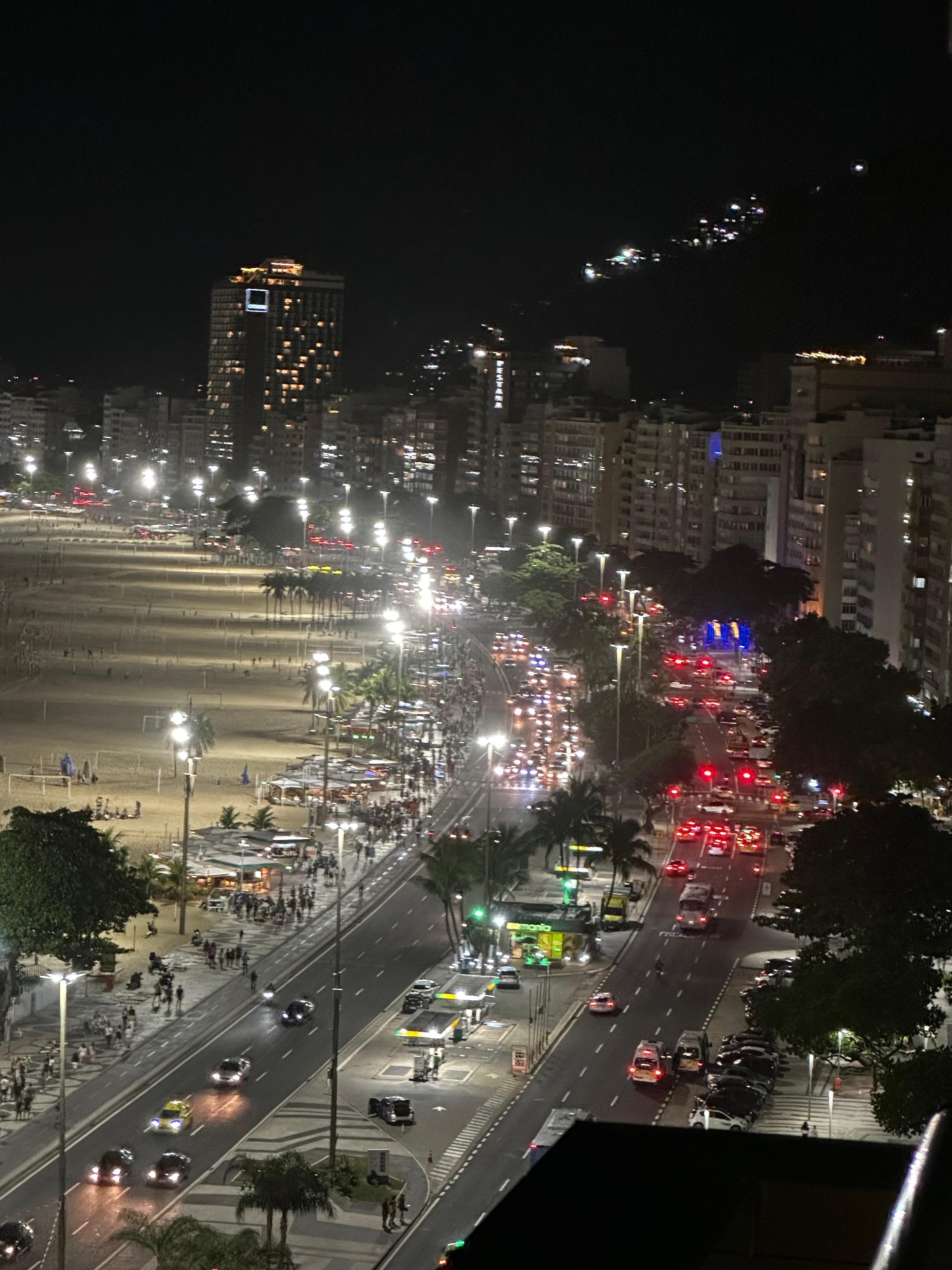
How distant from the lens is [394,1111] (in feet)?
69.8

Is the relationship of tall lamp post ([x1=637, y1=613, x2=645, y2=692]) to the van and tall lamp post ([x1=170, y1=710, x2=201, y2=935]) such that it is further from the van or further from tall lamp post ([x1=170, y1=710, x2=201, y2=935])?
the van

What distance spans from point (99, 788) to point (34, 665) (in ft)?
73.9

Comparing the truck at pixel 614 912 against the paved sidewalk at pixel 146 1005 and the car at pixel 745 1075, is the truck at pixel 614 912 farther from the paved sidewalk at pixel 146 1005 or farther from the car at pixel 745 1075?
the car at pixel 745 1075

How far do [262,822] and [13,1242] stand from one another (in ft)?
67.6

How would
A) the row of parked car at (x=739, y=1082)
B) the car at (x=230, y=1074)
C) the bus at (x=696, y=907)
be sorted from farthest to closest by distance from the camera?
1. the bus at (x=696, y=907)
2. the car at (x=230, y=1074)
3. the row of parked car at (x=739, y=1082)

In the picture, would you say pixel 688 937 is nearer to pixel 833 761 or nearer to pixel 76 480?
pixel 833 761

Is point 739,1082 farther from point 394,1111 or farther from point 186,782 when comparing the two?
point 186,782

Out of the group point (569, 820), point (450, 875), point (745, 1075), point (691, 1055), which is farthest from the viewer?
point (569, 820)

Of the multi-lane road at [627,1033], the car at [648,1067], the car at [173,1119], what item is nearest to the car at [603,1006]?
the multi-lane road at [627,1033]

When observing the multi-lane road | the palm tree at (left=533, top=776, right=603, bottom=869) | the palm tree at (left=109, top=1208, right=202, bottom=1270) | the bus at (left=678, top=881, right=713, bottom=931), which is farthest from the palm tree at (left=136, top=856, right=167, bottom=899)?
the palm tree at (left=109, top=1208, right=202, bottom=1270)

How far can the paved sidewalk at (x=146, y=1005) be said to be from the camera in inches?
894

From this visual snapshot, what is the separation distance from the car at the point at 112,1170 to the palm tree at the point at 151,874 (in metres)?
11.9

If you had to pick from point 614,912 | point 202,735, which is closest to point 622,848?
point 614,912

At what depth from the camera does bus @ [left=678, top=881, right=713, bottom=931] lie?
31.5 metres
